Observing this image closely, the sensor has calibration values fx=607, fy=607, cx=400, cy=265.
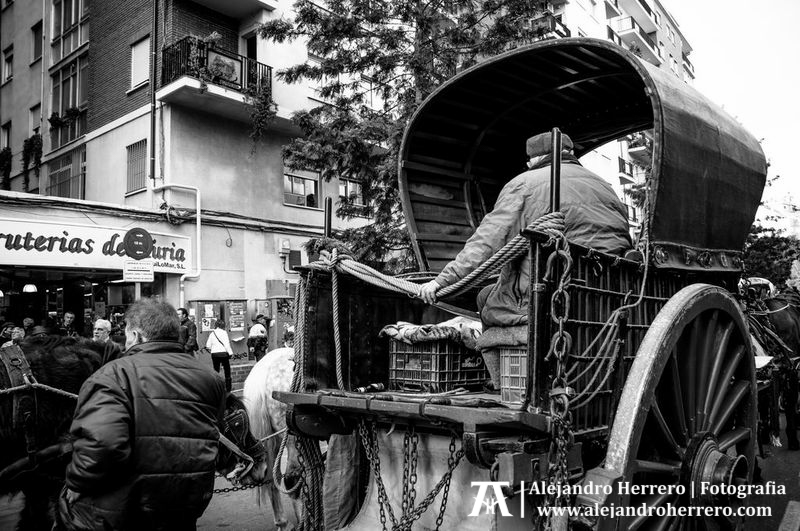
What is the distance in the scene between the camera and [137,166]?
630 inches

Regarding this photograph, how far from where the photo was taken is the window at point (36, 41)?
20812mm

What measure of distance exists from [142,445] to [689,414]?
2.82 meters

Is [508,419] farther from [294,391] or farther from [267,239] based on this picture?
[267,239]

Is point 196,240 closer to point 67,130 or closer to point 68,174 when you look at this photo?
point 68,174

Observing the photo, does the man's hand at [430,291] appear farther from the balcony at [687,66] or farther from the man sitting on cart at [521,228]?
the balcony at [687,66]

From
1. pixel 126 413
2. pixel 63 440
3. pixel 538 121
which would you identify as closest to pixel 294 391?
pixel 126 413

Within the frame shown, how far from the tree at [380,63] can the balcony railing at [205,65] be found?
198 inches

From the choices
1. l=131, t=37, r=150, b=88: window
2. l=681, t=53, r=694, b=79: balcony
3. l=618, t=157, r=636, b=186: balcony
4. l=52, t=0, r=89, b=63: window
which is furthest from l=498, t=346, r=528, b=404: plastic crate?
l=681, t=53, r=694, b=79: balcony

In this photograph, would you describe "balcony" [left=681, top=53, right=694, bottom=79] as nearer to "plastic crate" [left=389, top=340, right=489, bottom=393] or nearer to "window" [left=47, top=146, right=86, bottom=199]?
"window" [left=47, top=146, right=86, bottom=199]

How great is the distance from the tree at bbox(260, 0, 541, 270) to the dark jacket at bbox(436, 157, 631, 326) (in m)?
6.24

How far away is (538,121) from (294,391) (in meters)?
3.26

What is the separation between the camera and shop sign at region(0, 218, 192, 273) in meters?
12.5

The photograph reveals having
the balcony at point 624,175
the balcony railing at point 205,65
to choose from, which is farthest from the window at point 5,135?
the balcony at point 624,175

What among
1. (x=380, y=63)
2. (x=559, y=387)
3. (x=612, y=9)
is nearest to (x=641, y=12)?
(x=612, y=9)
